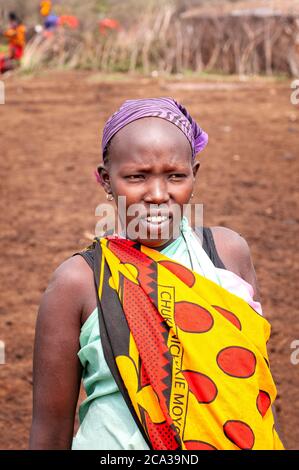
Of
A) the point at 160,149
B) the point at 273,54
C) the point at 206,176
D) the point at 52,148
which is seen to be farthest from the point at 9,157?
the point at 273,54

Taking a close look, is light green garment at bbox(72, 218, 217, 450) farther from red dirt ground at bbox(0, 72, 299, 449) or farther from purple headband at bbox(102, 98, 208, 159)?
red dirt ground at bbox(0, 72, 299, 449)

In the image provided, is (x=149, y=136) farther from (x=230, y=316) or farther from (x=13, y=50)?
(x=13, y=50)

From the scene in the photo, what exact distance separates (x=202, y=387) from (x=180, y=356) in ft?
0.27

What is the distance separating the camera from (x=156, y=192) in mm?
1561

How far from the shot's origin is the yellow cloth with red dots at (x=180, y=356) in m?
1.48

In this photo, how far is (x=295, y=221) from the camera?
5.84 metres

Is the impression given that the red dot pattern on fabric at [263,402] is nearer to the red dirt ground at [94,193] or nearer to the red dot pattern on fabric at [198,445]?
the red dot pattern on fabric at [198,445]

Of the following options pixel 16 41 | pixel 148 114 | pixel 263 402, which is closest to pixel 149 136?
pixel 148 114

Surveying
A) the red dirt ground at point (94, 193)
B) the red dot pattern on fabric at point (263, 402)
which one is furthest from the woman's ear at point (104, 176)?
the red dirt ground at point (94, 193)

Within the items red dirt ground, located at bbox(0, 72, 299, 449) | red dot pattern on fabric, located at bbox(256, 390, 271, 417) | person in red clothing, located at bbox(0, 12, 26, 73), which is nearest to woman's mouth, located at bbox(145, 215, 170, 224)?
red dot pattern on fabric, located at bbox(256, 390, 271, 417)

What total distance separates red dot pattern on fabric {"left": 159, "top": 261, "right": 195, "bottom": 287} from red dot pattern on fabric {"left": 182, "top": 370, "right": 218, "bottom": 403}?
0.67 ft

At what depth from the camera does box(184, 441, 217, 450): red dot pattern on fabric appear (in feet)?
4.85

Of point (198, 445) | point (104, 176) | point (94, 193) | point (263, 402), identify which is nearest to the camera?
point (198, 445)
